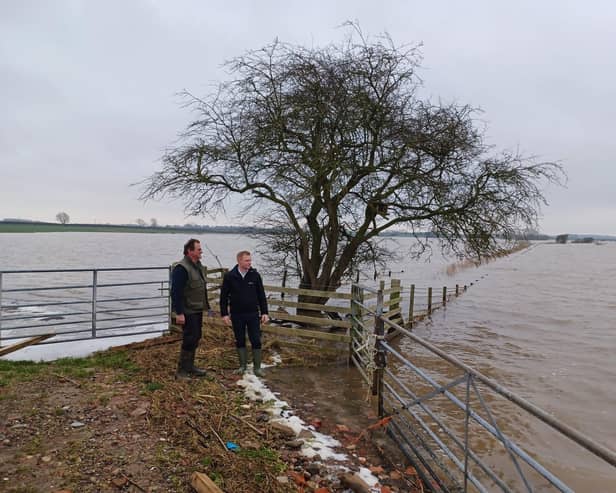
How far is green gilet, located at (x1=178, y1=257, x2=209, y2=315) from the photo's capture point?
230 inches

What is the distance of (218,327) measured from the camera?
8883 millimetres

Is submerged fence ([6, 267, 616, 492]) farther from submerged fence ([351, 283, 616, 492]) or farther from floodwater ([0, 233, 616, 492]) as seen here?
floodwater ([0, 233, 616, 492])

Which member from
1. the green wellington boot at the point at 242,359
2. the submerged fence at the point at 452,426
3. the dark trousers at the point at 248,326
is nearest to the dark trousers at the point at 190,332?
the dark trousers at the point at 248,326

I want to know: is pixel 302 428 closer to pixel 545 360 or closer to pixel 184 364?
pixel 184 364

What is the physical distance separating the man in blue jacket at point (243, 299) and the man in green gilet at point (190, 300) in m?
0.35

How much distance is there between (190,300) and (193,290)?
149 mm

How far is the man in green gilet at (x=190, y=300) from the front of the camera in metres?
5.79

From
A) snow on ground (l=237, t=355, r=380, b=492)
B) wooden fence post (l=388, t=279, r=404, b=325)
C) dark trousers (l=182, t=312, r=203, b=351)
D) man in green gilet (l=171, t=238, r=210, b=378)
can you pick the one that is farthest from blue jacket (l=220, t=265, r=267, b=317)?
wooden fence post (l=388, t=279, r=404, b=325)

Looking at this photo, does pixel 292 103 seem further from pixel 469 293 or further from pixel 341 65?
pixel 469 293

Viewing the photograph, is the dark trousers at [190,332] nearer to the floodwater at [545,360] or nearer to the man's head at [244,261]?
the man's head at [244,261]

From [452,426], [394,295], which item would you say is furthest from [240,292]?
[394,295]

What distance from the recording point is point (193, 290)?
5.89 metres

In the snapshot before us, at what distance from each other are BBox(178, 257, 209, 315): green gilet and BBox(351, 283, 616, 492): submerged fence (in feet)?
8.24

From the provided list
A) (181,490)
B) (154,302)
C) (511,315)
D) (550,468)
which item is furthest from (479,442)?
(154,302)
